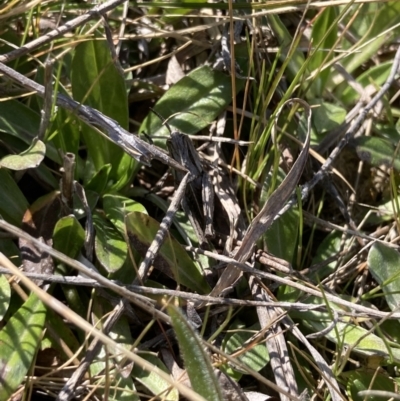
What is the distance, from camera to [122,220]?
52.7 inches

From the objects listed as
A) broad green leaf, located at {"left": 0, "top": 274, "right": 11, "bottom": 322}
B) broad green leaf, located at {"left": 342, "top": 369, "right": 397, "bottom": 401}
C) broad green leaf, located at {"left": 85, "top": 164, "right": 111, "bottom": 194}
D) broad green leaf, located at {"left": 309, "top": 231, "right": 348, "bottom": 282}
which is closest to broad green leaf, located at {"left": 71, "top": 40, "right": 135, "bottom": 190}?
broad green leaf, located at {"left": 85, "top": 164, "right": 111, "bottom": 194}

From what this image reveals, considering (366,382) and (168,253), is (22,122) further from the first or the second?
(366,382)

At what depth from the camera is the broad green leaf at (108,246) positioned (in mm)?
1253

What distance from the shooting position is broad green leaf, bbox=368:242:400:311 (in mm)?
1349

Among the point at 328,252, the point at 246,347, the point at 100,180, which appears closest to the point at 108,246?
the point at 100,180

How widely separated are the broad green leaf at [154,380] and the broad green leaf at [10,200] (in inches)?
15.4

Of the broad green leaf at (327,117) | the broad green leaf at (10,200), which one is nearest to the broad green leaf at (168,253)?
the broad green leaf at (10,200)

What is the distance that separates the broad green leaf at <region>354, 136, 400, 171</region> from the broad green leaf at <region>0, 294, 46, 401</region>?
808 millimetres

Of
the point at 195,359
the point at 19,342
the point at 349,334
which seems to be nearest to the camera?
the point at 195,359

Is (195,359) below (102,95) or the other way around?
below

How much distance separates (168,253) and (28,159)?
0.33 m

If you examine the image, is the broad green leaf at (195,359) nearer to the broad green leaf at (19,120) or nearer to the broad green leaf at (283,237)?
the broad green leaf at (283,237)

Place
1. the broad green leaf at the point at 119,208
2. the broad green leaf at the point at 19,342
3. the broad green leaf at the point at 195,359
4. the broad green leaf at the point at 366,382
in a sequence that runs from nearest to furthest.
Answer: the broad green leaf at the point at 195,359 < the broad green leaf at the point at 19,342 < the broad green leaf at the point at 366,382 < the broad green leaf at the point at 119,208

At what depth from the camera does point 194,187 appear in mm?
1354
